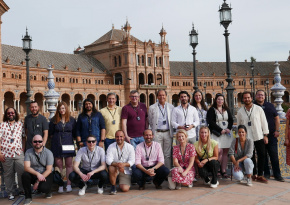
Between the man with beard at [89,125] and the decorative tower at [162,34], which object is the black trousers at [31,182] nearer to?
the man with beard at [89,125]

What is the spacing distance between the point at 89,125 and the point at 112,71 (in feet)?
200

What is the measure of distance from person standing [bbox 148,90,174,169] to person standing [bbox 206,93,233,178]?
0.98 metres

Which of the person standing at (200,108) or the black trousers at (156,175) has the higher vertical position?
the person standing at (200,108)

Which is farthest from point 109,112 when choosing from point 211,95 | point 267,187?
point 211,95

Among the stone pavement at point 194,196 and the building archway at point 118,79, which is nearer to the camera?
the stone pavement at point 194,196

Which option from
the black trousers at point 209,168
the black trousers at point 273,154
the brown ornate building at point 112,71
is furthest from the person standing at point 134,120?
the brown ornate building at point 112,71

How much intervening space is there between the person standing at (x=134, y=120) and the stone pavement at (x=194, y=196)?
1.20 m

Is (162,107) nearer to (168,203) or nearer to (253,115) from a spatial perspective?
(253,115)

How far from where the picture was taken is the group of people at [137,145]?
7.18m

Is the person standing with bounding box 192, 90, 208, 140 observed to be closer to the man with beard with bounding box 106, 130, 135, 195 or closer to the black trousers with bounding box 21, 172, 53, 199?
the man with beard with bounding box 106, 130, 135, 195

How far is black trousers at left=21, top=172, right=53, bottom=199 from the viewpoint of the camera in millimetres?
6695

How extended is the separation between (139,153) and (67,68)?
56340mm

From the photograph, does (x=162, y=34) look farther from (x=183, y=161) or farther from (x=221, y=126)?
(x=183, y=161)

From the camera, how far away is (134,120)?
314 inches
